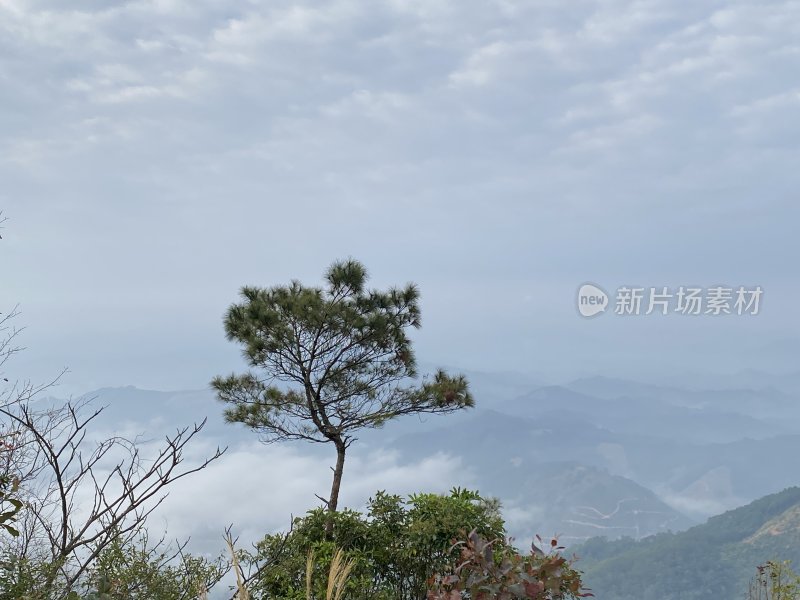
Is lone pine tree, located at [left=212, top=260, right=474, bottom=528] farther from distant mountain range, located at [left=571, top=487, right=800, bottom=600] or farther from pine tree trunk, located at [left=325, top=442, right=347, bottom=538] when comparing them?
distant mountain range, located at [left=571, top=487, right=800, bottom=600]

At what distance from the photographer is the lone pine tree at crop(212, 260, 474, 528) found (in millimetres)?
6953

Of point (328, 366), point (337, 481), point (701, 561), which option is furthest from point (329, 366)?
point (701, 561)

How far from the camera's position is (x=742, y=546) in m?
71.9

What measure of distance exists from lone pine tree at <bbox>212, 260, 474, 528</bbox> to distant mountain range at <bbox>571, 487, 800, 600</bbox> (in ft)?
226

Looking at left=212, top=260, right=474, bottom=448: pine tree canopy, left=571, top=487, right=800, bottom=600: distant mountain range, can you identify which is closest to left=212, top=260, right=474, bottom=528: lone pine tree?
left=212, top=260, right=474, bottom=448: pine tree canopy

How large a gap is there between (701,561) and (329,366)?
80.1m

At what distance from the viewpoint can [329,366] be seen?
7262 millimetres

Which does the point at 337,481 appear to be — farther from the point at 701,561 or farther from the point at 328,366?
the point at 701,561

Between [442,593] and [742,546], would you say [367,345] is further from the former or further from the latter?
[742,546]

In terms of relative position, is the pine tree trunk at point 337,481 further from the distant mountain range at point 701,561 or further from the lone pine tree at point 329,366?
Answer: the distant mountain range at point 701,561

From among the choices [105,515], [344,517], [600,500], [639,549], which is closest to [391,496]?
[344,517]

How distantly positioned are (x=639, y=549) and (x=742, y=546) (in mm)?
15721

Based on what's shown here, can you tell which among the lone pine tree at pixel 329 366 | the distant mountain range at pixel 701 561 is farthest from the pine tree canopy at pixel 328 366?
the distant mountain range at pixel 701 561

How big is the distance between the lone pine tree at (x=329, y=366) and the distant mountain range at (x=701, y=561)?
68944mm
